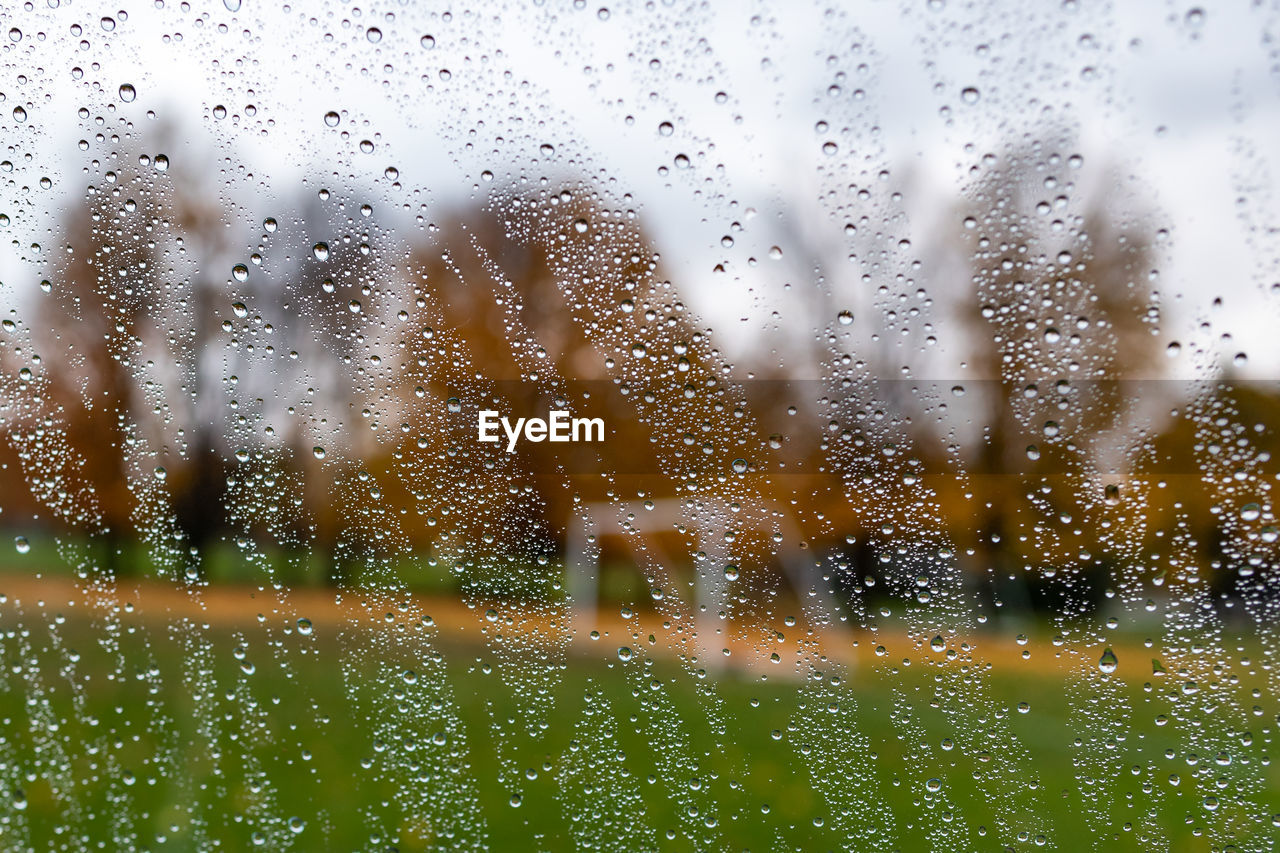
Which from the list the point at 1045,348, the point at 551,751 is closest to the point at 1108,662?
the point at 1045,348

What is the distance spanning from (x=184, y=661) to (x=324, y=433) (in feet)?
1.26

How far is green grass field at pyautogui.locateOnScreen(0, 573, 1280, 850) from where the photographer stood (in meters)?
0.97

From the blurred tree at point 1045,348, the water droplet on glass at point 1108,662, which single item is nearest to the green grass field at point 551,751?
the water droplet on glass at point 1108,662

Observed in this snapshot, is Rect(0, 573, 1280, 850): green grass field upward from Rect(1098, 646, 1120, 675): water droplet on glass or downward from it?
downward

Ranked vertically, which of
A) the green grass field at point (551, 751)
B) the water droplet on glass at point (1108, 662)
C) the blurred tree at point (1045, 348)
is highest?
the blurred tree at point (1045, 348)

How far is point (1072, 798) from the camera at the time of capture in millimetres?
981

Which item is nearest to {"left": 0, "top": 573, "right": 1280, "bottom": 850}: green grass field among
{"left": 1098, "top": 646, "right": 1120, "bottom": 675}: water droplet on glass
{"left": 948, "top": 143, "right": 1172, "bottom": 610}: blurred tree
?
{"left": 1098, "top": 646, "right": 1120, "bottom": 675}: water droplet on glass

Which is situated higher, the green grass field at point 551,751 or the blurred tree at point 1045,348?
the blurred tree at point 1045,348

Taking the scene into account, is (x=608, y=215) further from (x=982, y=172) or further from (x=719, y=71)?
(x=982, y=172)

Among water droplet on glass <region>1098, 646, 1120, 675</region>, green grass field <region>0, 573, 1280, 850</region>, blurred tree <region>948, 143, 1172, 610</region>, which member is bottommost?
green grass field <region>0, 573, 1280, 850</region>

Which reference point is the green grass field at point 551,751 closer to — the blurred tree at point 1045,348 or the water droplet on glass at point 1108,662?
the water droplet on glass at point 1108,662

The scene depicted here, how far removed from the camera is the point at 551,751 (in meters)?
1.06

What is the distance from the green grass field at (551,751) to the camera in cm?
97

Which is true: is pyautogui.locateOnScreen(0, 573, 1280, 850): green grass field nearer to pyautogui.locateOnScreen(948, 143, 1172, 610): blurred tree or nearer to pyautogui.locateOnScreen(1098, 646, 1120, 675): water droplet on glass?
pyautogui.locateOnScreen(1098, 646, 1120, 675): water droplet on glass
